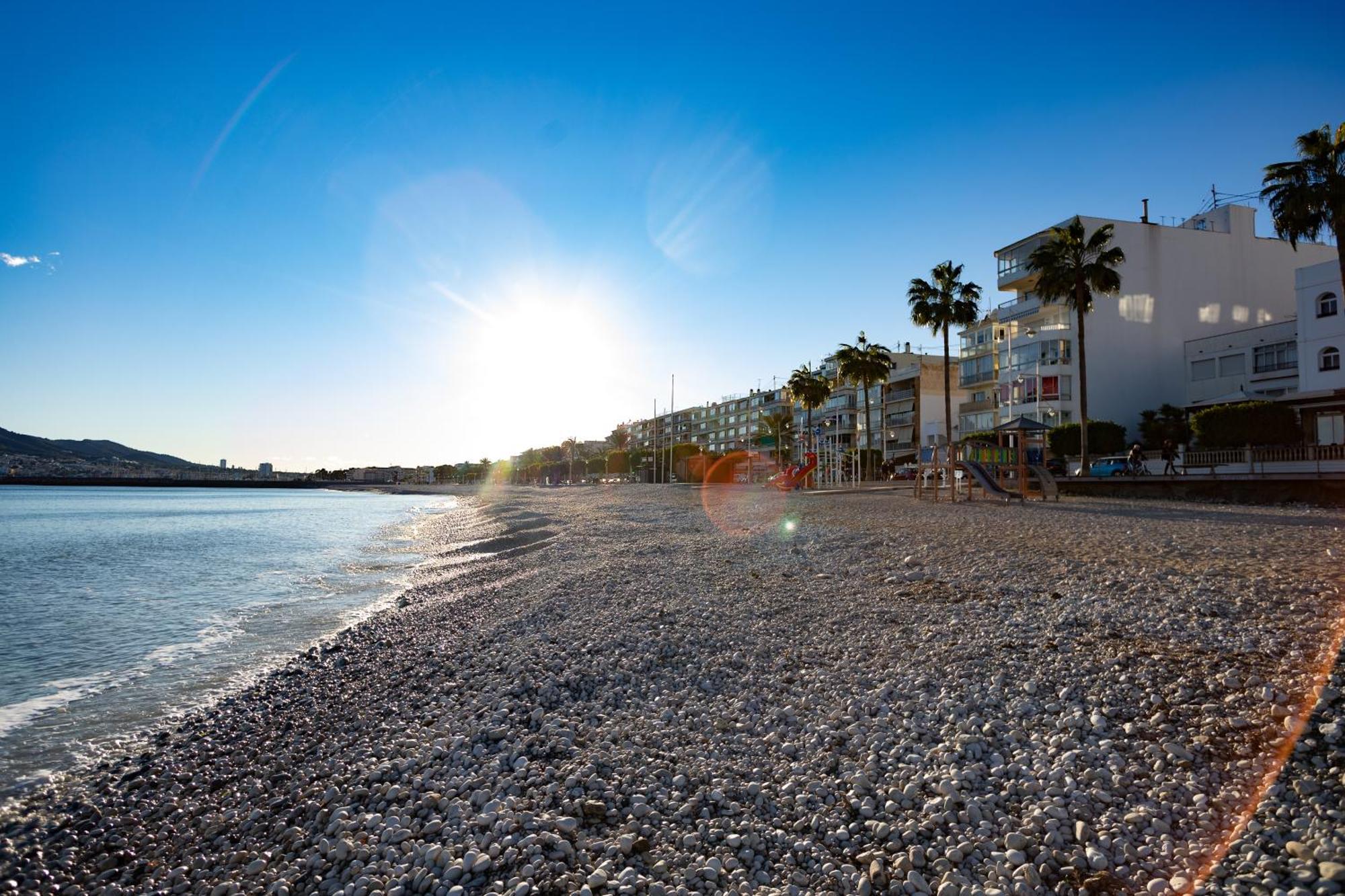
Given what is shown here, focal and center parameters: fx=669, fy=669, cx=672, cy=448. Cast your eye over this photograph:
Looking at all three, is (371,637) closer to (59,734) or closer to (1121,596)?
(59,734)

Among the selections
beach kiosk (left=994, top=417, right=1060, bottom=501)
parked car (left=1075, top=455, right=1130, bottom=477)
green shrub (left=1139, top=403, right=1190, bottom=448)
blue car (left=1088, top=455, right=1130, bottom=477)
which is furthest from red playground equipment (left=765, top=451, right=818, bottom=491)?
green shrub (left=1139, top=403, right=1190, bottom=448)

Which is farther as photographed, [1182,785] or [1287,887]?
[1182,785]

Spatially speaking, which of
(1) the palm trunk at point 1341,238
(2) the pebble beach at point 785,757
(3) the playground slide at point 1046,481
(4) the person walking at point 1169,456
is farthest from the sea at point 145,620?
(1) the palm trunk at point 1341,238

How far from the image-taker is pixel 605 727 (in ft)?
17.4

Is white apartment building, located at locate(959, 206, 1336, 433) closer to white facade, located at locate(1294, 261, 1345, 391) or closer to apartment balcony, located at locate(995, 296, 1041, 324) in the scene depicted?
apartment balcony, located at locate(995, 296, 1041, 324)

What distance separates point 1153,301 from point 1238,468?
93.2ft

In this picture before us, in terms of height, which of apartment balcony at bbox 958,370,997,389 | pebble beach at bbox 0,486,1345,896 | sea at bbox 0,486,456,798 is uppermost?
A: apartment balcony at bbox 958,370,997,389

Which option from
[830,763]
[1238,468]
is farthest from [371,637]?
[1238,468]

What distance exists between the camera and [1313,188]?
25984 millimetres

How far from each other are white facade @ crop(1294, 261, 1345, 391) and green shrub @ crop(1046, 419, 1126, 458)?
31.3ft

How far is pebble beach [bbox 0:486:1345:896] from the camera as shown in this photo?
11.3 feet

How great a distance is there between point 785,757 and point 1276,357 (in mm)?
53344

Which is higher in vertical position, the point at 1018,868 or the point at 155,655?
the point at 1018,868

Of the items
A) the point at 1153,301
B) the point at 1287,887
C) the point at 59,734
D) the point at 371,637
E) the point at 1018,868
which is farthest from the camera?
the point at 1153,301
